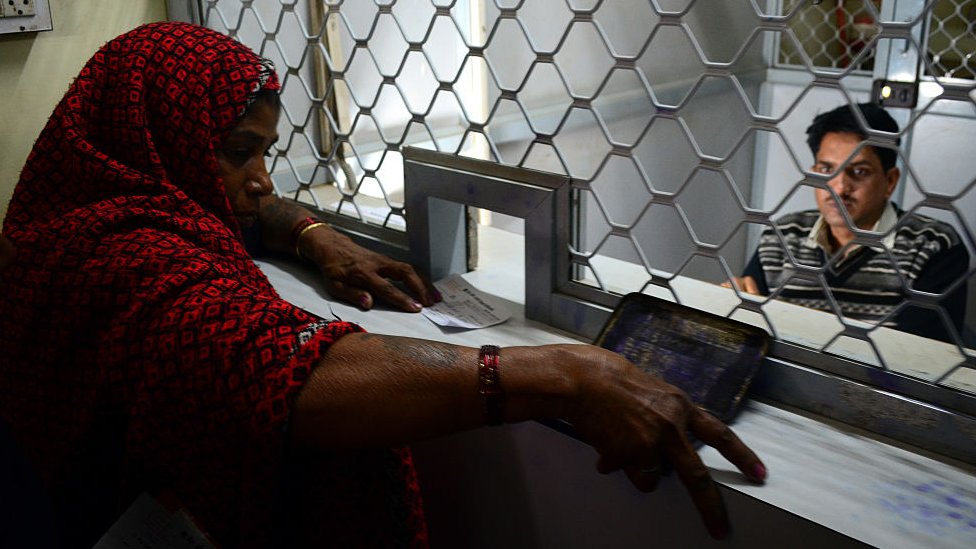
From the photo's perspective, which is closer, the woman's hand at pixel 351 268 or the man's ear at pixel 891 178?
the woman's hand at pixel 351 268

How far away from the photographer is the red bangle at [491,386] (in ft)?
3.03

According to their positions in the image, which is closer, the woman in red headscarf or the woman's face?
the woman in red headscarf

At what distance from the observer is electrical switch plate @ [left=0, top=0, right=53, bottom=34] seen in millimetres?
1568

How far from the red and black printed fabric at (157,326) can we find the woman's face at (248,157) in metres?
0.03

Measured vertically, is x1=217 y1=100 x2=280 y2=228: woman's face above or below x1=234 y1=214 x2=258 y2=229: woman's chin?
above

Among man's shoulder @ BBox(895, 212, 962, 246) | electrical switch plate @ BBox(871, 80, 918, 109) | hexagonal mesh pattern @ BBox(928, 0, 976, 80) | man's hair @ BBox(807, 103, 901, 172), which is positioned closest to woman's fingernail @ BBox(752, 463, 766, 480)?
man's shoulder @ BBox(895, 212, 962, 246)

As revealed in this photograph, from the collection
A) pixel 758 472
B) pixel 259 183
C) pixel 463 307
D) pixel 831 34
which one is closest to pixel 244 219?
pixel 259 183

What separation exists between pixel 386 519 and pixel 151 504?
296mm

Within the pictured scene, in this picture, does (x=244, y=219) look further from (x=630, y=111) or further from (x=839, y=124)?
(x=630, y=111)

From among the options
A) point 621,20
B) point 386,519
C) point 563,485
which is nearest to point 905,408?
point 563,485

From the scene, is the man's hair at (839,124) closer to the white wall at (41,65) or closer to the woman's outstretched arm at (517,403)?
the woman's outstretched arm at (517,403)

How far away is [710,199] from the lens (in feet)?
11.3

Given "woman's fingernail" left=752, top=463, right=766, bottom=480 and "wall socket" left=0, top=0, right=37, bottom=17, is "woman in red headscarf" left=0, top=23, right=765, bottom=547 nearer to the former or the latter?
"woman's fingernail" left=752, top=463, right=766, bottom=480

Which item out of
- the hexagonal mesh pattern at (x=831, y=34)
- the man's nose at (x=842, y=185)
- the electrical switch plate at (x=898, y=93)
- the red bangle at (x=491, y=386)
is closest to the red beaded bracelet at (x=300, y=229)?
the red bangle at (x=491, y=386)
